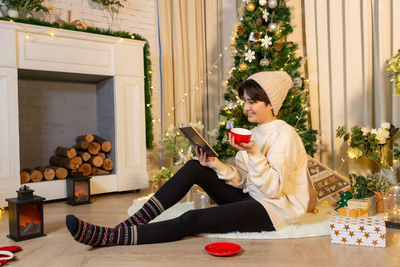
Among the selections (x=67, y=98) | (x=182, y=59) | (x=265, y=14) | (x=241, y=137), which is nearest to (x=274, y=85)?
(x=241, y=137)

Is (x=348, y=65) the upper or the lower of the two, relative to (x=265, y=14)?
lower

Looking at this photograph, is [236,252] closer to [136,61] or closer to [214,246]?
[214,246]

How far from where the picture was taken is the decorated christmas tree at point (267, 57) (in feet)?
9.29

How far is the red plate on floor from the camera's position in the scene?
153cm

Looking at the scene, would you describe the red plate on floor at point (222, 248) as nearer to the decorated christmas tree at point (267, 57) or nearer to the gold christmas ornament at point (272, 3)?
the decorated christmas tree at point (267, 57)

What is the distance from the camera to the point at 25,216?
1856 mm

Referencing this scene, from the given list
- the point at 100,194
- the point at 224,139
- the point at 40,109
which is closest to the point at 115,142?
the point at 100,194

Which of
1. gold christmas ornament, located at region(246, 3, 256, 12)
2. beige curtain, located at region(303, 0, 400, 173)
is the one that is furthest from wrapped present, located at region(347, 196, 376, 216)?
gold christmas ornament, located at region(246, 3, 256, 12)

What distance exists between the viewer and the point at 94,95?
366cm

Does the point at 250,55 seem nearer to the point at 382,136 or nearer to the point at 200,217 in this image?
the point at 382,136

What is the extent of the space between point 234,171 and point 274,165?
262 millimetres

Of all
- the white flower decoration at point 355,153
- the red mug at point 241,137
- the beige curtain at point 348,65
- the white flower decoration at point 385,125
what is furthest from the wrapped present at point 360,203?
the red mug at point 241,137

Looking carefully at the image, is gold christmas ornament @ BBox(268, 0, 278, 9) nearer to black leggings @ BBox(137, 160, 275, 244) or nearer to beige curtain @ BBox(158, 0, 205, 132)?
beige curtain @ BBox(158, 0, 205, 132)

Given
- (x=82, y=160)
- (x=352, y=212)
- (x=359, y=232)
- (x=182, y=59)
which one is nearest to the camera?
(x=359, y=232)
